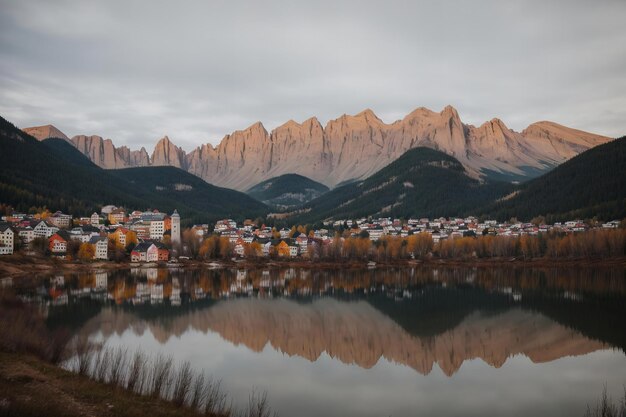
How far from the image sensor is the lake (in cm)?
2389

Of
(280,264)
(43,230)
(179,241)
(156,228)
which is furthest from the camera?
(156,228)

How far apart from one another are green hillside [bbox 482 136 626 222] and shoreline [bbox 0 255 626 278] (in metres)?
33.2

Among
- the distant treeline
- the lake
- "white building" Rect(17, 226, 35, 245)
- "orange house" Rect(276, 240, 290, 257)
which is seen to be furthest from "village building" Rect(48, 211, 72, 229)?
the lake

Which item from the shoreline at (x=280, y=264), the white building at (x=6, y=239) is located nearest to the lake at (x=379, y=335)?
the shoreline at (x=280, y=264)

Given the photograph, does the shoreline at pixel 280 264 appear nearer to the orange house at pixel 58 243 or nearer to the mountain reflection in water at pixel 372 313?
the orange house at pixel 58 243

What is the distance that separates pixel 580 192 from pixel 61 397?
476 ft

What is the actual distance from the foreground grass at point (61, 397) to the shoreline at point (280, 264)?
184 feet

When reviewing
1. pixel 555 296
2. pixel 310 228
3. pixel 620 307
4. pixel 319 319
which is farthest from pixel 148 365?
pixel 310 228

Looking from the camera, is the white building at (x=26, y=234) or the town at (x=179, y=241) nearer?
the white building at (x=26, y=234)

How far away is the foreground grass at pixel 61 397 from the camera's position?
46.2 feet

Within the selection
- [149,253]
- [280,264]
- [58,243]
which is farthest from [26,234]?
[280,264]

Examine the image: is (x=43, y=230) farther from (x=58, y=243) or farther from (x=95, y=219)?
(x=95, y=219)

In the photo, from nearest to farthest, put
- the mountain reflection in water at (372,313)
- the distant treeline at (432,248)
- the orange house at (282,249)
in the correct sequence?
the mountain reflection in water at (372,313), the distant treeline at (432,248), the orange house at (282,249)

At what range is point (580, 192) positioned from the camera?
5502 inches
